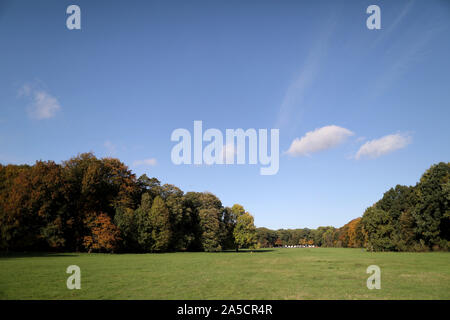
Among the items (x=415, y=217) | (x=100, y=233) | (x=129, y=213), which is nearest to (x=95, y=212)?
(x=100, y=233)

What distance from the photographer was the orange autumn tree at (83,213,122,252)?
50656mm

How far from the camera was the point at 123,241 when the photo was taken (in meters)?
56.4

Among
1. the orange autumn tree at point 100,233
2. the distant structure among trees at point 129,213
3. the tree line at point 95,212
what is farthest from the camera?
the orange autumn tree at point 100,233

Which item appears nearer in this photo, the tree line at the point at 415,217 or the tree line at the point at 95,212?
the tree line at the point at 95,212

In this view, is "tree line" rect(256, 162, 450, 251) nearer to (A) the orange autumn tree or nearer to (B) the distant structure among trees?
(B) the distant structure among trees

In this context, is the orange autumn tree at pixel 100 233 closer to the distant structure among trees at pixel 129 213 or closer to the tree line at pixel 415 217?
the distant structure among trees at pixel 129 213

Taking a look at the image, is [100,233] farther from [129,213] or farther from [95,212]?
[129,213]

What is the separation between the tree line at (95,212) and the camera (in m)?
45.3

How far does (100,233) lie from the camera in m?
51.1

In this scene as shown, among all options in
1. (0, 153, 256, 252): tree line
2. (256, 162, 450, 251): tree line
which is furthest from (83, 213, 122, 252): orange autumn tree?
(256, 162, 450, 251): tree line

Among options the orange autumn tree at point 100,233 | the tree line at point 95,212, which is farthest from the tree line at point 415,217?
the orange autumn tree at point 100,233

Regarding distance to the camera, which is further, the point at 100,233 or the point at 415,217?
the point at 415,217

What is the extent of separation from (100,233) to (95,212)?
15.1 ft
